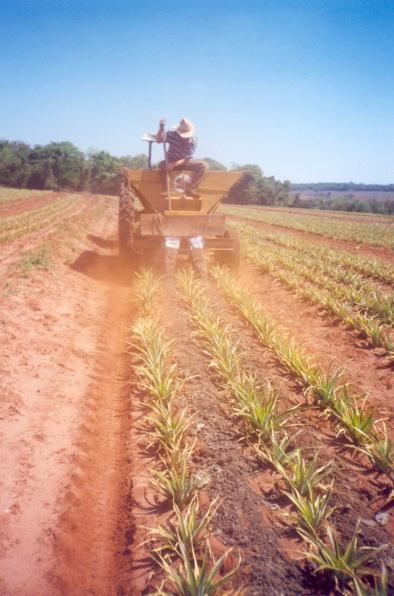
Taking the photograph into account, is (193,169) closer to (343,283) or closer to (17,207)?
(343,283)

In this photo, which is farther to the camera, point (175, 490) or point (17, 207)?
point (17, 207)

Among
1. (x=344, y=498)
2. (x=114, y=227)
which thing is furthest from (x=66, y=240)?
(x=344, y=498)

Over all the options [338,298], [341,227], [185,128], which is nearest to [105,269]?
[185,128]

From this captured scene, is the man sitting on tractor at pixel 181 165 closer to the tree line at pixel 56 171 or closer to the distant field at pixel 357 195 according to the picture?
the tree line at pixel 56 171

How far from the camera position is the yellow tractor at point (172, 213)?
7492mm

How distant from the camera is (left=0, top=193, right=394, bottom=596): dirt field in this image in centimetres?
204

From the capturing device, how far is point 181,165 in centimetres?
752

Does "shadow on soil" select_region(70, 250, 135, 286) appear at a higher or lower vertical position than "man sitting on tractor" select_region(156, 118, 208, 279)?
lower

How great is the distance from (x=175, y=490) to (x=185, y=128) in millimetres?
6466

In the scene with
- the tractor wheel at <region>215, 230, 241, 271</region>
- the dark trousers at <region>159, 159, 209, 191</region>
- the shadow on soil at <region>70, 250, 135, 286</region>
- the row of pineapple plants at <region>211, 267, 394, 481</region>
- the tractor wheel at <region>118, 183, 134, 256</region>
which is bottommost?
the row of pineapple plants at <region>211, 267, 394, 481</region>

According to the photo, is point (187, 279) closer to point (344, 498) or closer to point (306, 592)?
point (344, 498)

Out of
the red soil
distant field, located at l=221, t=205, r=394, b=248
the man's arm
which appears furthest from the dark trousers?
the red soil

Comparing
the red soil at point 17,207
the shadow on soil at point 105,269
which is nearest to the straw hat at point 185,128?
the shadow on soil at point 105,269

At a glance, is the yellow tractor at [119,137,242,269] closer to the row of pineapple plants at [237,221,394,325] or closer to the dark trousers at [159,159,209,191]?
the dark trousers at [159,159,209,191]
